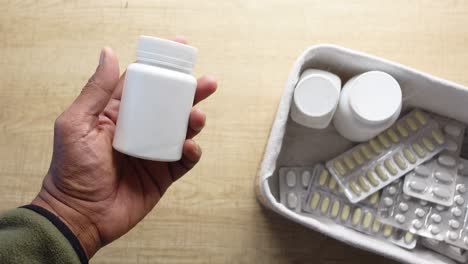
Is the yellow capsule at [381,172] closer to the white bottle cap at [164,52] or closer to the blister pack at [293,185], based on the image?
the blister pack at [293,185]

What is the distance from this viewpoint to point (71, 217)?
45 cm

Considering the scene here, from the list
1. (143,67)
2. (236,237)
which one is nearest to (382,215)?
(236,237)

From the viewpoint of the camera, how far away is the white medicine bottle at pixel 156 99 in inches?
15.6

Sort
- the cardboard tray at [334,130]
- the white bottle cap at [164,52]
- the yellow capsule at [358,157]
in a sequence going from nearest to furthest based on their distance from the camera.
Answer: the white bottle cap at [164,52] < the cardboard tray at [334,130] < the yellow capsule at [358,157]

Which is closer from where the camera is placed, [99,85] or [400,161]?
[99,85]

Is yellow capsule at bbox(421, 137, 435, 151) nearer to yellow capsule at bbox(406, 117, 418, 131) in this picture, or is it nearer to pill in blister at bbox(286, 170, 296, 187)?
yellow capsule at bbox(406, 117, 418, 131)

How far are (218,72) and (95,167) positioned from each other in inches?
8.0

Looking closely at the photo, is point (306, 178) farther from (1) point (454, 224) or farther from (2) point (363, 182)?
(1) point (454, 224)

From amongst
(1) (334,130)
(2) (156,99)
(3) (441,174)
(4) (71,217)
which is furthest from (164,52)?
(3) (441,174)

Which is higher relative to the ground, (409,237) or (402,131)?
(402,131)

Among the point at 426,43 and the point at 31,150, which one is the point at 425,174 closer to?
the point at 426,43

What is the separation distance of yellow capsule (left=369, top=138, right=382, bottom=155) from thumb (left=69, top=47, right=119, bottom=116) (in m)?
0.32

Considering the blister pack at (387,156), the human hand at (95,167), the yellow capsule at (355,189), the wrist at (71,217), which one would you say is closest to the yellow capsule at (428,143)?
the blister pack at (387,156)

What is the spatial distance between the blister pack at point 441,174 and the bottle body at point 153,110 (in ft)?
1.05
